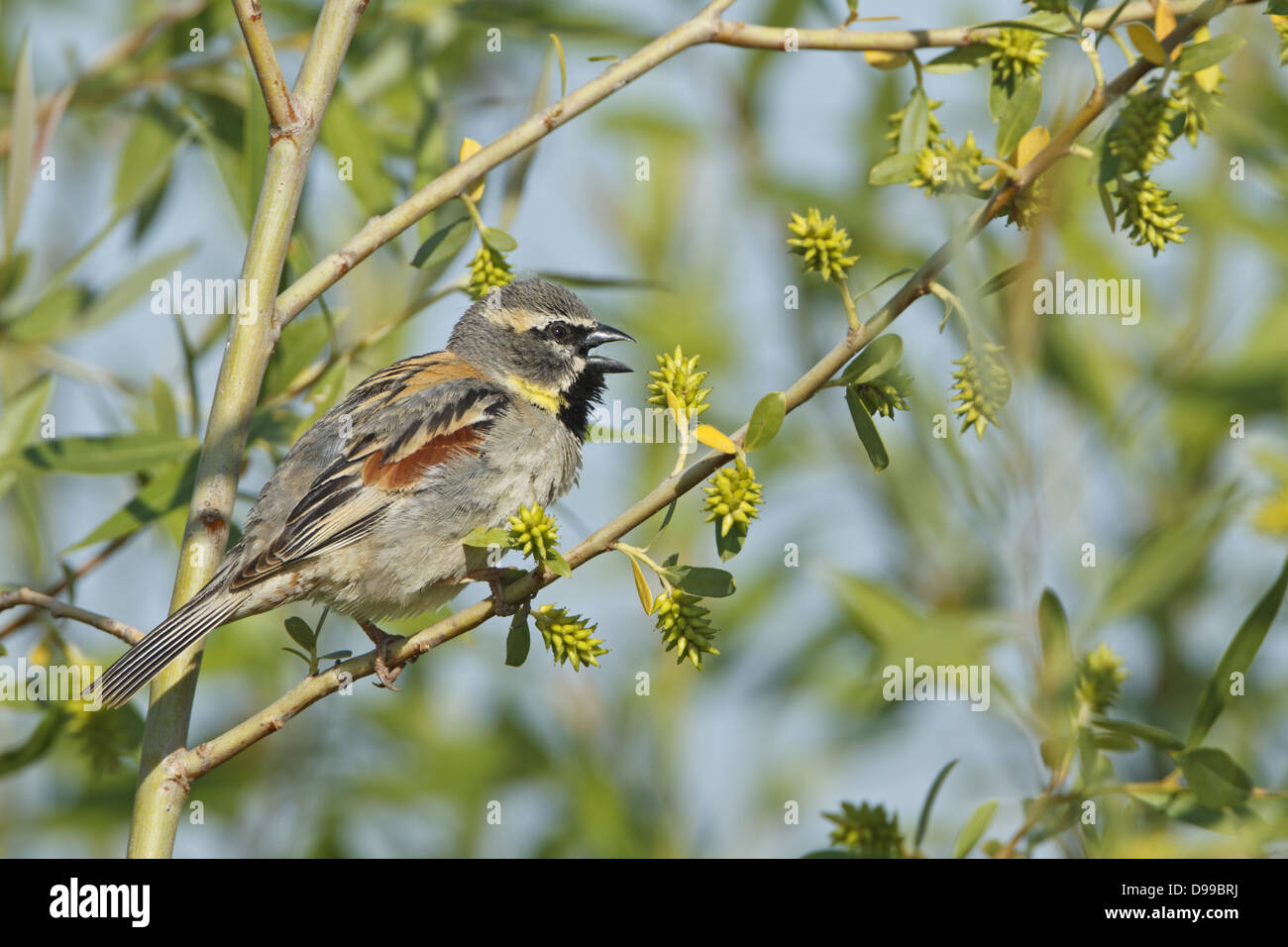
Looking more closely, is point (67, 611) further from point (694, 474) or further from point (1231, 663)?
point (1231, 663)

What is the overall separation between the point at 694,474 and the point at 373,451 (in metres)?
2.10

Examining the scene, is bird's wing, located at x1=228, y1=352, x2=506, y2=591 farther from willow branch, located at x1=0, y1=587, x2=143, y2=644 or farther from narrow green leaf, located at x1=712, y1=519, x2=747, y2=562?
narrow green leaf, located at x1=712, y1=519, x2=747, y2=562

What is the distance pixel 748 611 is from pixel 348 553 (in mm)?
1686

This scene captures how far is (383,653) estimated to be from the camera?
115 inches

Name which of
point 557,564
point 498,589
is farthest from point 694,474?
point 498,589

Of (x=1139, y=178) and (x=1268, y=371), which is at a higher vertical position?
(x=1268, y=371)

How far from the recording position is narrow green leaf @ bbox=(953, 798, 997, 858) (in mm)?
2645

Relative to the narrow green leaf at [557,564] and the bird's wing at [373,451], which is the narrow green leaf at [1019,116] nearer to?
the narrow green leaf at [557,564]

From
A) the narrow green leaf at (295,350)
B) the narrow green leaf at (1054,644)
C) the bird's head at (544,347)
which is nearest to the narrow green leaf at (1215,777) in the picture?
the narrow green leaf at (1054,644)

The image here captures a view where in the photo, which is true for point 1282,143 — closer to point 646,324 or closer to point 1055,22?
point 1055,22

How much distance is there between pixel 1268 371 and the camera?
4113 mm

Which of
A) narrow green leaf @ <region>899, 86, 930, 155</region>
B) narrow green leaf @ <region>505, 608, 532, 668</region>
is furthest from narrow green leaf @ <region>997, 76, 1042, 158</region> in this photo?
narrow green leaf @ <region>505, 608, 532, 668</region>

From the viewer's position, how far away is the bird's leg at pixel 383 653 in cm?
291

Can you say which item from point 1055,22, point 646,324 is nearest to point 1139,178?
point 1055,22
